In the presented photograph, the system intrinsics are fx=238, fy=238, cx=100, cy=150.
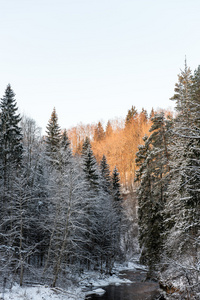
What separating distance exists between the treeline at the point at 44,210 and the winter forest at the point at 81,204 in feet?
0.32

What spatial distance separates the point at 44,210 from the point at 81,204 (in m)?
3.91

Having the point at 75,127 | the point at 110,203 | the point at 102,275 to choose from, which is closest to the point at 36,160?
the point at 110,203

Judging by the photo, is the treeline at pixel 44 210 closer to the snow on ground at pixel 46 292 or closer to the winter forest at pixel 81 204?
the winter forest at pixel 81 204

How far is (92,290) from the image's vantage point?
23.3m

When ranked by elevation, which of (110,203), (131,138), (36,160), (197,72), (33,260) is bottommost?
(33,260)

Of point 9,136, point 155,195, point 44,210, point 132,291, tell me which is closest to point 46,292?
point 44,210

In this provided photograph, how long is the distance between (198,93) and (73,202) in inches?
557

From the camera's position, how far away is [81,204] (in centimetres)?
2547

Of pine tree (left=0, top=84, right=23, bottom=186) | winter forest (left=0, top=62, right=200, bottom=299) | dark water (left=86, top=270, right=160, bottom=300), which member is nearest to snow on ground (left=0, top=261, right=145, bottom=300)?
winter forest (left=0, top=62, right=200, bottom=299)

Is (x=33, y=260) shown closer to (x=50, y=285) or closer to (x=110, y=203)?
(x=50, y=285)

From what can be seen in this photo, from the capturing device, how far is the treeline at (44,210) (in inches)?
770

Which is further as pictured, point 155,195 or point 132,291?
point 155,195

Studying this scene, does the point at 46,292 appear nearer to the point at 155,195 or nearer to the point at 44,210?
the point at 44,210

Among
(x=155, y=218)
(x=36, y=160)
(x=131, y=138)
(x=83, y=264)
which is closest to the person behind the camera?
(x=155, y=218)
